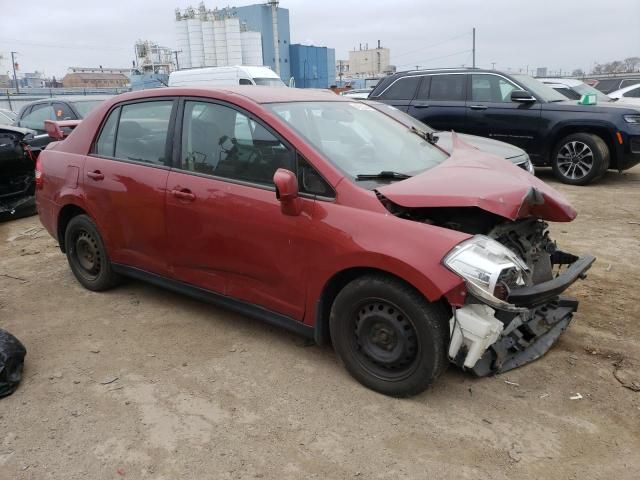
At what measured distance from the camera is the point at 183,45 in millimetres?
34938

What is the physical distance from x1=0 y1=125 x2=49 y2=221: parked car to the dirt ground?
4.15 meters

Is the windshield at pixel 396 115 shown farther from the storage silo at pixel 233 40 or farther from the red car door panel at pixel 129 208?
the storage silo at pixel 233 40

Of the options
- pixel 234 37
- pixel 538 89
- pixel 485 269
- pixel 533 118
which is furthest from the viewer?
pixel 234 37

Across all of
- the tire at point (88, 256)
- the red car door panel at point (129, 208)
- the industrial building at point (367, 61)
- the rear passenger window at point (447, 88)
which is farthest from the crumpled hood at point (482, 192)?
the industrial building at point (367, 61)

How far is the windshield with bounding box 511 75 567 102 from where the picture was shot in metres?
8.61

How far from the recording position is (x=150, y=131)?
13.1 ft

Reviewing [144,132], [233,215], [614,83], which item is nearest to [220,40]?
[614,83]

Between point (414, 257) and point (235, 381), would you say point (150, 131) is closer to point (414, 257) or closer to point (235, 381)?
point (235, 381)

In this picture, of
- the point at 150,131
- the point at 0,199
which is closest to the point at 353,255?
the point at 150,131

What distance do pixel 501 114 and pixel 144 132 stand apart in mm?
6511

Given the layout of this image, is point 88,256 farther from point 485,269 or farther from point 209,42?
point 209,42

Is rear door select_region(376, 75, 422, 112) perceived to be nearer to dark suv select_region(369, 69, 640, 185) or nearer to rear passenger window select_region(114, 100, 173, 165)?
dark suv select_region(369, 69, 640, 185)

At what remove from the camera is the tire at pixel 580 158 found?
26.9ft

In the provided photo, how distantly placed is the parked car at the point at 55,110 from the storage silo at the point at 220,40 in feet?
80.1
